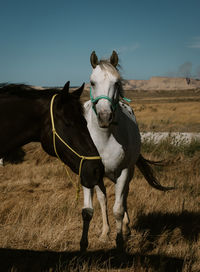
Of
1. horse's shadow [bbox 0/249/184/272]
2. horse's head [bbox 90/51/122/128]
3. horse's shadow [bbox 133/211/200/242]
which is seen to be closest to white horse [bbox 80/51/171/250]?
horse's head [bbox 90/51/122/128]

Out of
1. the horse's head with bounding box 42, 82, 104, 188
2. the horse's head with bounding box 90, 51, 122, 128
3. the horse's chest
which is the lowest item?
the horse's chest

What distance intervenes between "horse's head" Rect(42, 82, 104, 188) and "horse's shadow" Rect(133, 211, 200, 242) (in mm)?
1910

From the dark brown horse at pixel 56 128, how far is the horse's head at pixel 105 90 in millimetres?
513

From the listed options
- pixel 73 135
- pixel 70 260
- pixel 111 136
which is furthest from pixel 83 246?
pixel 73 135

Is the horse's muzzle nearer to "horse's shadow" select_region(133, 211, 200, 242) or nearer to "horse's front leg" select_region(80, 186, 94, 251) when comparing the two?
"horse's front leg" select_region(80, 186, 94, 251)

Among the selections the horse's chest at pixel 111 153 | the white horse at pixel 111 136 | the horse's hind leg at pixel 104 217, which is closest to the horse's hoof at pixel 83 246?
the white horse at pixel 111 136

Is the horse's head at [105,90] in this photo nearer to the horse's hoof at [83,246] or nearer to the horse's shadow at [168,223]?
the horse's hoof at [83,246]

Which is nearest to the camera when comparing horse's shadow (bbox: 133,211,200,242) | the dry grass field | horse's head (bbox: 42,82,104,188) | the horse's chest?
horse's head (bbox: 42,82,104,188)

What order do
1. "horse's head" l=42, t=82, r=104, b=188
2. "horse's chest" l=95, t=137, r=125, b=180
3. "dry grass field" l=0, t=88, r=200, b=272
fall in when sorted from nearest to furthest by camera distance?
"horse's head" l=42, t=82, r=104, b=188 → "dry grass field" l=0, t=88, r=200, b=272 → "horse's chest" l=95, t=137, r=125, b=180

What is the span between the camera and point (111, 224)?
13.8 ft

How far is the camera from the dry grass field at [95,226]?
2977mm

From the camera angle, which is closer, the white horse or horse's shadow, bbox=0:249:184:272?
horse's shadow, bbox=0:249:184:272

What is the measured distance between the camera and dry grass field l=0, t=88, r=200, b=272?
117 inches

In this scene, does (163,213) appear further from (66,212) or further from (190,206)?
(66,212)
